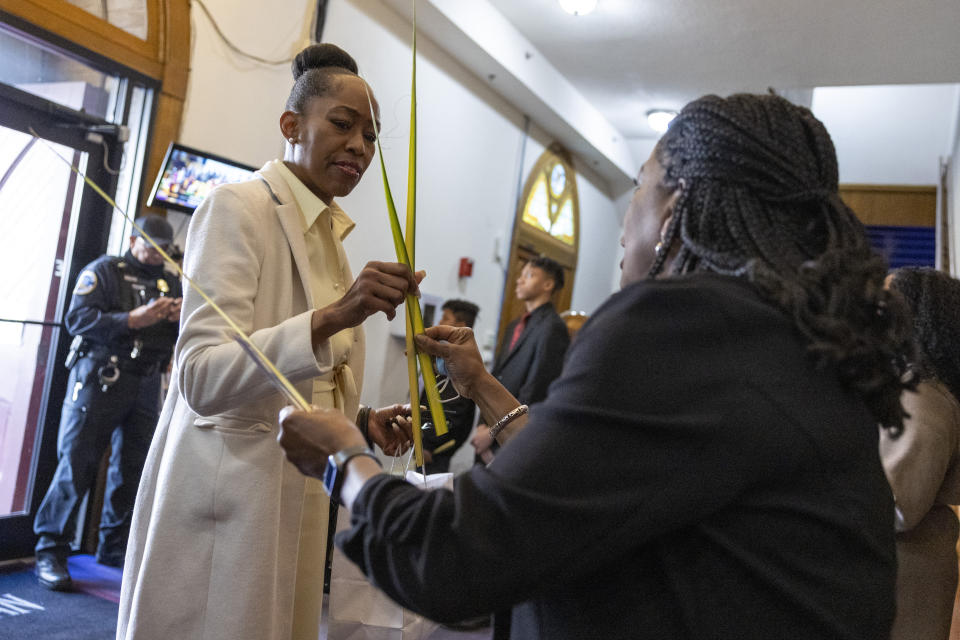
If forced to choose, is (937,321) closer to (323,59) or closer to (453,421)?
(323,59)

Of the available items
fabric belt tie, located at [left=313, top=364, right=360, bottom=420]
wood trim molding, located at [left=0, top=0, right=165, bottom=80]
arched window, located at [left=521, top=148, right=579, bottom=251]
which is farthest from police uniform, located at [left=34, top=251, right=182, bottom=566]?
arched window, located at [left=521, top=148, right=579, bottom=251]

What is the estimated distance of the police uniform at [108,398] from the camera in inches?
142

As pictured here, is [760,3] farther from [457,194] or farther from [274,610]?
[274,610]

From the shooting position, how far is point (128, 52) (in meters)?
3.79

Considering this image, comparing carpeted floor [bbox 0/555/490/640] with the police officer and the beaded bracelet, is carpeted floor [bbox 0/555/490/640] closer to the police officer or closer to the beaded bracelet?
the police officer

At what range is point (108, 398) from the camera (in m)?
3.72

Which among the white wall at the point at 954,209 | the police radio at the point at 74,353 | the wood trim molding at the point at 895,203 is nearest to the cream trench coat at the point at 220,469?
the police radio at the point at 74,353

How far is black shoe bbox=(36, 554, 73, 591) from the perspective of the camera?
3.40m

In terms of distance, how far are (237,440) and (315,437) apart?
0.44 metres

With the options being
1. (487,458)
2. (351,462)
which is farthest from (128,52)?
(351,462)

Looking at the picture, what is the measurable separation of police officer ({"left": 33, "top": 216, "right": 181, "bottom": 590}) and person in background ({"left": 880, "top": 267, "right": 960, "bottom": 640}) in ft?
10.0

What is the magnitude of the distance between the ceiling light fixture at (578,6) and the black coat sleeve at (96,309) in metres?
3.60

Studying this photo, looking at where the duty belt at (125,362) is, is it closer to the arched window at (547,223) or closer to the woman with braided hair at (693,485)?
the woman with braided hair at (693,485)

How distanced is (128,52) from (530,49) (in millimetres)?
3661
